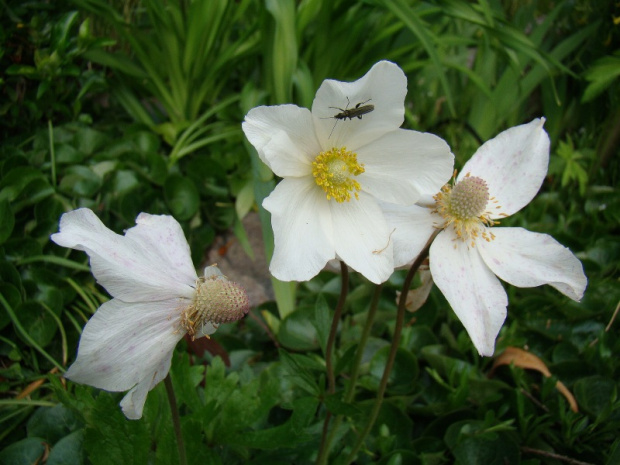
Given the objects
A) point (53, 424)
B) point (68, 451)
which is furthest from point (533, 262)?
point (53, 424)

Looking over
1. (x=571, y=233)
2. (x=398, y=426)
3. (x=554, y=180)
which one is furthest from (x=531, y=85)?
(x=398, y=426)

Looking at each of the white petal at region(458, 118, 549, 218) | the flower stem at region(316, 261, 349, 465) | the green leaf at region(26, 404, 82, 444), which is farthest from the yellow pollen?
the green leaf at region(26, 404, 82, 444)

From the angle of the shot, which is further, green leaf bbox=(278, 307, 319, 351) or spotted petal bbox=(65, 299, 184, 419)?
green leaf bbox=(278, 307, 319, 351)

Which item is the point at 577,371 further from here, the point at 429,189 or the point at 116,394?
the point at 116,394

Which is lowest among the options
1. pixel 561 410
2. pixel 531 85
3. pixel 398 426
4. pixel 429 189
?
pixel 398 426

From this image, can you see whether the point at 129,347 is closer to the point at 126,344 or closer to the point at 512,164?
the point at 126,344

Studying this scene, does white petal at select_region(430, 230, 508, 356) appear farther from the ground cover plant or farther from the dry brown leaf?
the dry brown leaf

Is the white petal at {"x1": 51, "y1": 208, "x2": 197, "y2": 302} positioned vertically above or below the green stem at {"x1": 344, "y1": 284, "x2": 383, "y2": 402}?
above
